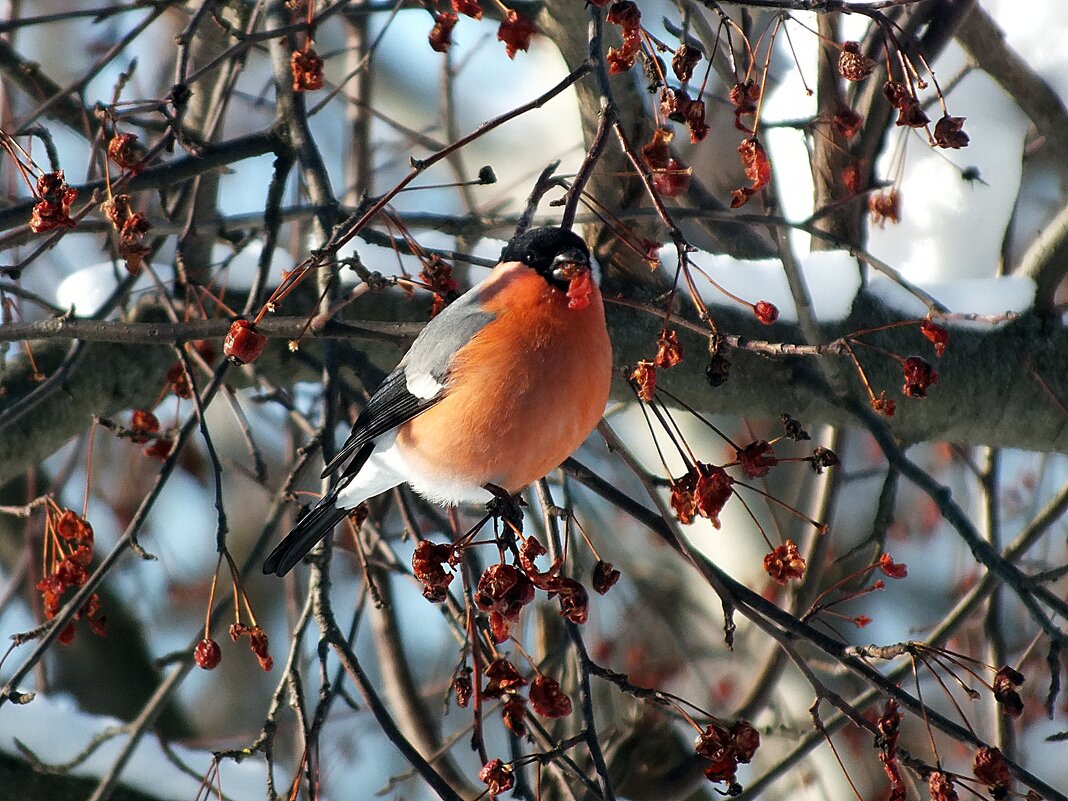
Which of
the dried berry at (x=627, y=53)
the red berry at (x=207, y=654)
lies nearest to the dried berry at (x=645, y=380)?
the dried berry at (x=627, y=53)

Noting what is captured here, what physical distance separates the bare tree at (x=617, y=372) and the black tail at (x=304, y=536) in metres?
0.10

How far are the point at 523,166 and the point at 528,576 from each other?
5.23m

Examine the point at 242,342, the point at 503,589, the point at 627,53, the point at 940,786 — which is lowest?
the point at 940,786

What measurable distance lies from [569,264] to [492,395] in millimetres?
340

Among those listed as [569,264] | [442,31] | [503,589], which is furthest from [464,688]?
[442,31]

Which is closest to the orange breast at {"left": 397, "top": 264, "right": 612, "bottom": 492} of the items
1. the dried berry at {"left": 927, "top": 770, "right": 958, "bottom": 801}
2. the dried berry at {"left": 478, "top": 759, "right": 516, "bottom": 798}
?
the dried berry at {"left": 478, "top": 759, "right": 516, "bottom": 798}

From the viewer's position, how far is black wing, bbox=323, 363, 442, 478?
2521 mm

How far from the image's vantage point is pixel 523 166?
6797 millimetres

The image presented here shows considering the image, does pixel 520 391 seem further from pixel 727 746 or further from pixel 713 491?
pixel 727 746

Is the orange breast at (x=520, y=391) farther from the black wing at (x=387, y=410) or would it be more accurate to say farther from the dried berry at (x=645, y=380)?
the dried berry at (x=645, y=380)

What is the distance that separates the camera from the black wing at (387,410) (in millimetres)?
2521

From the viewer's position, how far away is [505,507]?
85.6 inches

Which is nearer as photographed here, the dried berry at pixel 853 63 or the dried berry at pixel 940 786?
the dried berry at pixel 940 786

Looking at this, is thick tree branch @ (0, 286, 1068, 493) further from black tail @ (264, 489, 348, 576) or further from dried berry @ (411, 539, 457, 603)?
dried berry @ (411, 539, 457, 603)
